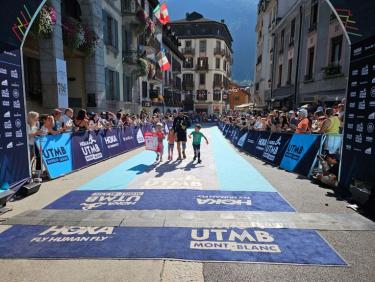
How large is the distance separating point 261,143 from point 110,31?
13680 mm

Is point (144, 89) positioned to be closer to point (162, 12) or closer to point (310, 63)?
point (162, 12)

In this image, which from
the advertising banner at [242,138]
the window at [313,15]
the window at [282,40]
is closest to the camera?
the advertising banner at [242,138]

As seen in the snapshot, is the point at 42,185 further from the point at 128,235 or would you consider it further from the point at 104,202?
the point at 128,235

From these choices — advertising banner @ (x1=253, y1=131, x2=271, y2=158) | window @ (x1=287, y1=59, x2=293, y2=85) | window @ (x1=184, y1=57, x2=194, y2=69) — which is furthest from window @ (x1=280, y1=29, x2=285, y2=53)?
window @ (x1=184, y1=57, x2=194, y2=69)

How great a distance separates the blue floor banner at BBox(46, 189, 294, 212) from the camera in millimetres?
5566

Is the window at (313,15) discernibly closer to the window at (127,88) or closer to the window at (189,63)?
the window at (127,88)

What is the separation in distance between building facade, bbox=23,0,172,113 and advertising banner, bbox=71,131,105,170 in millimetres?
3811

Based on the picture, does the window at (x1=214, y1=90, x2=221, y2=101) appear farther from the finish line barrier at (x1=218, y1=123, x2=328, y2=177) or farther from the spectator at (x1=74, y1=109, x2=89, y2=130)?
the spectator at (x1=74, y1=109, x2=89, y2=130)

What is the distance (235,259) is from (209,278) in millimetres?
540

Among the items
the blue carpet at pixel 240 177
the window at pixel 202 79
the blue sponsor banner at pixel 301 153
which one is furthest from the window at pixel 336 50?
the window at pixel 202 79

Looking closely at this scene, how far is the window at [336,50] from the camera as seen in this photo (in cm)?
1650

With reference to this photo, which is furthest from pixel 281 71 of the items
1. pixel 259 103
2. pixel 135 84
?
pixel 135 84

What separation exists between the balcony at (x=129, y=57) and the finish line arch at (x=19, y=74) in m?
15.3

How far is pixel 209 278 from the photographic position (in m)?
3.22
